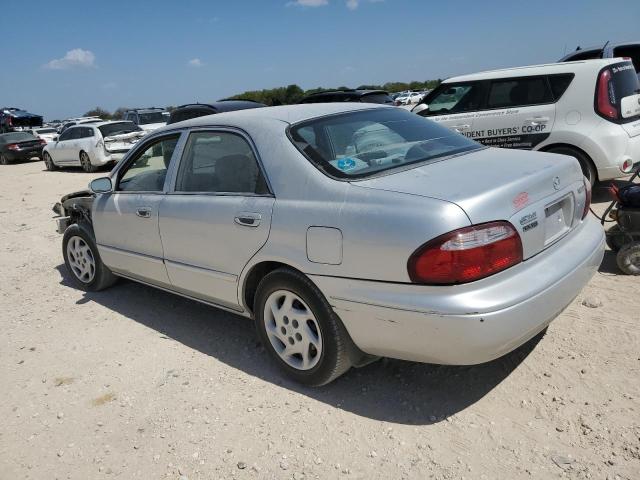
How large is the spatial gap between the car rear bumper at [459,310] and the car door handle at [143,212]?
72.1 inches

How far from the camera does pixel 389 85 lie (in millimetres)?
77812

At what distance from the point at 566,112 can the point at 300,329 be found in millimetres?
5110

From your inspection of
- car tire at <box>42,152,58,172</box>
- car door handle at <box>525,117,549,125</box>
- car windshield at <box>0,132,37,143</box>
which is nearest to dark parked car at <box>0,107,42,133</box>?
car windshield at <box>0,132,37,143</box>

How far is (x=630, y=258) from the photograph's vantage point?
452 cm

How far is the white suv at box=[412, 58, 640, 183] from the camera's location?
6.47 m

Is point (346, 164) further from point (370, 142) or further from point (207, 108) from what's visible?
point (207, 108)

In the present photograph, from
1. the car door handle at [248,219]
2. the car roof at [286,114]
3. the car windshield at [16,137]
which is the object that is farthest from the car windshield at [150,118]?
the car door handle at [248,219]

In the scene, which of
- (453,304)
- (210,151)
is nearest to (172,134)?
(210,151)

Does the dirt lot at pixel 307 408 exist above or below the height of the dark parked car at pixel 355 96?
below

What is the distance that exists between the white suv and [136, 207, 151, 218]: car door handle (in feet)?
13.0

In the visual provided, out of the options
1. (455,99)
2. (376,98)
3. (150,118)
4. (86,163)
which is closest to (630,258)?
(455,99)

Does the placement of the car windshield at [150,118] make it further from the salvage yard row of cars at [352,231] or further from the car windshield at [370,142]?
the car windshield at [370,142]

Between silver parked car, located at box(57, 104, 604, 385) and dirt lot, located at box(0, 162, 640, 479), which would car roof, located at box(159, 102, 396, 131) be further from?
dirt lot, located at box(0, 162, 640, 479)

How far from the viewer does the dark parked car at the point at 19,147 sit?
2333 cm
